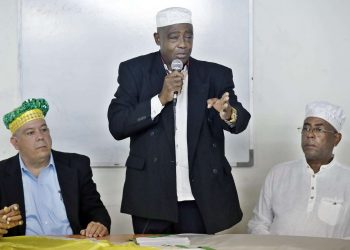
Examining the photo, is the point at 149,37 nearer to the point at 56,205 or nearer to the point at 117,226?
the point at 117,226

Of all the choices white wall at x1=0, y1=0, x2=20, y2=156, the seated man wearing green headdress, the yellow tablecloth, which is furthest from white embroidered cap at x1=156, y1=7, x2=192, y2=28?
white wall at x1=0, y1=0, x2=20, y2=156

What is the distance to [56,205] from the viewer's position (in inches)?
132

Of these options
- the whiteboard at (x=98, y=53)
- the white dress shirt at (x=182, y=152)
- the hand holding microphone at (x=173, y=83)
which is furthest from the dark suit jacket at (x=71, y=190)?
the whiteboard at (x=98, y=53)

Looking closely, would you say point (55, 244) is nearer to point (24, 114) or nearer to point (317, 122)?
point (24, 114)

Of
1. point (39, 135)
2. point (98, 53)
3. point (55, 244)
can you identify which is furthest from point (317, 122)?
point (55, 244)

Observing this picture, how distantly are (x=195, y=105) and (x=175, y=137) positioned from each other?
0.20 m

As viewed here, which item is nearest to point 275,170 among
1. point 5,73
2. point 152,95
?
point 152,95

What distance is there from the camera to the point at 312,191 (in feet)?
11.9

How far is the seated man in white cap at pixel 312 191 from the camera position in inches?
139

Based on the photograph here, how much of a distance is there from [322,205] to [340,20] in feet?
5.75

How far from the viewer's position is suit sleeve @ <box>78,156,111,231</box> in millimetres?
3395

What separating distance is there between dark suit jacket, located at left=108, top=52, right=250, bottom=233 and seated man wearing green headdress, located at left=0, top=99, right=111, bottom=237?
0.90 ft

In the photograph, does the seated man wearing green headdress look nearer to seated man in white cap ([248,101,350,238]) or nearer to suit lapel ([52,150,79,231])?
suit lapel ([52,150,79,231])

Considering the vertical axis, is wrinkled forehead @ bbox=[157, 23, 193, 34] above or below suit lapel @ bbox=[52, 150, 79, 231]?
above
